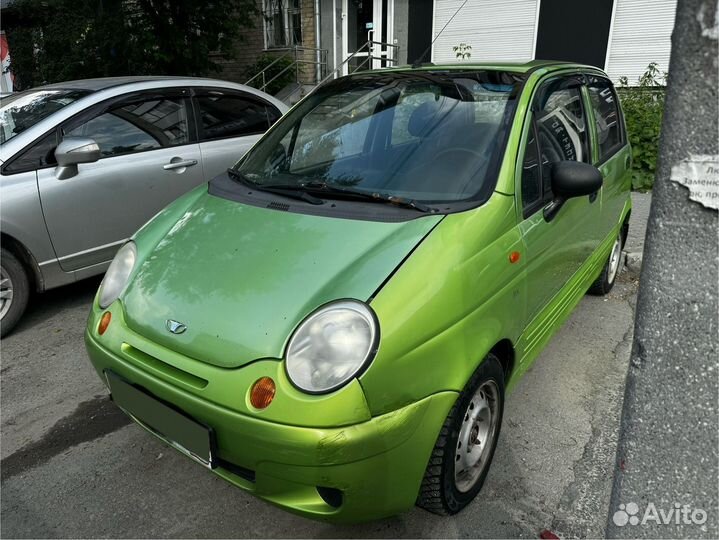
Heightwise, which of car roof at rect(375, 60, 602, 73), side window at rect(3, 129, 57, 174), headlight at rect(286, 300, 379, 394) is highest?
car roof at rect(375, 60, 602, 73)

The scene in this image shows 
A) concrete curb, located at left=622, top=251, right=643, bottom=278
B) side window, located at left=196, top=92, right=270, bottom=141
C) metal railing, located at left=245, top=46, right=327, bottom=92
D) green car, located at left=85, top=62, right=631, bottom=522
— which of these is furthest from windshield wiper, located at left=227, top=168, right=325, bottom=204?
metal railing, located at left=245, top=46, right=327, bottom=92

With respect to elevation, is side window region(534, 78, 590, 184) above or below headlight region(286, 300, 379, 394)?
above

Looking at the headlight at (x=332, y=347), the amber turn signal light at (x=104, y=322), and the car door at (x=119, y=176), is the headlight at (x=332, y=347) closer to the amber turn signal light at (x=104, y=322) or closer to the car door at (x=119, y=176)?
the amber turn signal light at (x=104, y=322)

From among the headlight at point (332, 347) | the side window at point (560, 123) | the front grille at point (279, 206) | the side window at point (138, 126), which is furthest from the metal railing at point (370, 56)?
the headlight at point (332, 347)

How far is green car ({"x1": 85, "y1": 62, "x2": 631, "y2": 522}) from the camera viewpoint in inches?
68.4

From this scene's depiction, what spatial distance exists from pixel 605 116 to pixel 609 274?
1267 mm

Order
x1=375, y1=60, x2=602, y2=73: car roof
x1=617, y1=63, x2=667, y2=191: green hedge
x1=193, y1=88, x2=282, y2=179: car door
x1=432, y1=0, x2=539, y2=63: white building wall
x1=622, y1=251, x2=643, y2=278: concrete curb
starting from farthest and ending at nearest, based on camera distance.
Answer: x1=432, y1=0, x2=539, y2=63: white building wall
x1=617, y1=63, x2=667, y2=191: green hedge
x1=622, y1=251, x2=643, y2=278: concrete curb
x1=193, y1=88, x2=282, y2=179: car door
x1=375, y1=60, x2=602, y2=73: car roof

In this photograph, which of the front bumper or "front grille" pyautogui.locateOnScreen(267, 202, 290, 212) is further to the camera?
"front grille" pyautogui.locateOnScreen(267, 202, 290, 212)

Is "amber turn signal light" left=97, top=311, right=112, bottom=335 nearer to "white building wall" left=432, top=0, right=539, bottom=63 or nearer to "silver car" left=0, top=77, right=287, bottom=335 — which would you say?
"silver car" left=0, top=77, right=287, bottom=335

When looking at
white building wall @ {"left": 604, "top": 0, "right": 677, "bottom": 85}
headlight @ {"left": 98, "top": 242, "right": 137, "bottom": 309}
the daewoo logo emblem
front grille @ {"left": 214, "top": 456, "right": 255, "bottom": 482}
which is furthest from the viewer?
white building wall @ {"left": 604, "top": 0, "right": 677, "bottom": 85}

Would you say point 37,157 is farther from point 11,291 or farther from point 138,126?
point 11,291

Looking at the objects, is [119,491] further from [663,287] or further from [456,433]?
[663,287]

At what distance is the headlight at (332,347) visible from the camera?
1.72 m

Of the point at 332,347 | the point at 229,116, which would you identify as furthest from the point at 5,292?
the point at 332,347
